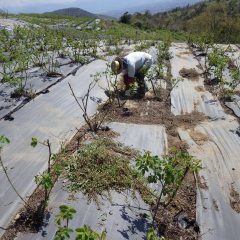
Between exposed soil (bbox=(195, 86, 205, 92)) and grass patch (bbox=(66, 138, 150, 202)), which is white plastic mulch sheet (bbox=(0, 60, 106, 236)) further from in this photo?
exposed soil (bbox=(195, 86, 205, 92))

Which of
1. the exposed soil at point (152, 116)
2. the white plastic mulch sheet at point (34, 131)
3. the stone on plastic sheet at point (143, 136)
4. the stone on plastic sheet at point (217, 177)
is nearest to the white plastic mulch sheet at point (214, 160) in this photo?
the stone on plastic sheet at point (217, 177)

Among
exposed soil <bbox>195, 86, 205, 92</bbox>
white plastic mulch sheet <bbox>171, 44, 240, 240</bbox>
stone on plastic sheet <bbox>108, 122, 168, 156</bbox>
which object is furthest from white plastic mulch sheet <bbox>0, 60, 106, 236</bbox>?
exposed soil <bbox>195, 86, 205, 92</bbox>

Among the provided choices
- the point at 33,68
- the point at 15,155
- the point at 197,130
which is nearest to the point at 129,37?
the point at 33,68

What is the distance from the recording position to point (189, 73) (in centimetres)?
769

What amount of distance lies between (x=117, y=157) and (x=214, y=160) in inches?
47.7

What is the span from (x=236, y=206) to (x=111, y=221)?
1.27m

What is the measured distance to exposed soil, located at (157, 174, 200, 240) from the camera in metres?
3.02

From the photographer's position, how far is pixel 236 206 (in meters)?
3.40

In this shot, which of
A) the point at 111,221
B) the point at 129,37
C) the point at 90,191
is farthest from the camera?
the point at 129,37

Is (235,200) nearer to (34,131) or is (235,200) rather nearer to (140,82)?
(34,131)

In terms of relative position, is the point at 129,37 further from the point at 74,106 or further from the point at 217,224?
the point at 217,224

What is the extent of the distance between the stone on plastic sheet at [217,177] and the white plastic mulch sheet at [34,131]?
1.67 metres

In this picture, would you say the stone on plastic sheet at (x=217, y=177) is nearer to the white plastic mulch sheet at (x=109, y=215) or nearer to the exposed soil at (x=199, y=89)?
the white plastic mulch sheet at (x=109, y=215)

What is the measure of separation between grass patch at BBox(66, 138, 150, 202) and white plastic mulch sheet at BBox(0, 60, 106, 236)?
0.41 m
